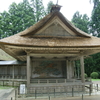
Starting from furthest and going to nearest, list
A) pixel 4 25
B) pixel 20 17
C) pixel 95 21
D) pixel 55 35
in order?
pixel 95 21, pixel 20 17, pixel 4 25, pixel 55 35

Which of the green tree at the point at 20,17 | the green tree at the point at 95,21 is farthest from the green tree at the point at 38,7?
the green tree at the point at 95,21

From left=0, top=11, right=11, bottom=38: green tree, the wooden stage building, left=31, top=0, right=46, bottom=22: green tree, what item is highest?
left=31, top=0, right=46, bottom=22: green tree

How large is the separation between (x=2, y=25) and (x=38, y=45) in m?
27.1

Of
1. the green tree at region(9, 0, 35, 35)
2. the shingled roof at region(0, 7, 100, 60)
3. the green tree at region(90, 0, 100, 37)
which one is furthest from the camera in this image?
the green tree at region(90, 0, 100, 37)

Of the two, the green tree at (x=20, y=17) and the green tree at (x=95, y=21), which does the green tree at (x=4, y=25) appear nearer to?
the green tree at (x=20, y=17)


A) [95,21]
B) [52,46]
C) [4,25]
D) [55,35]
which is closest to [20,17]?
[4,25]

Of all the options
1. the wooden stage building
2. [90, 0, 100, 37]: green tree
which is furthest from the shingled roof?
[90, 0, 100, 37]: green tree

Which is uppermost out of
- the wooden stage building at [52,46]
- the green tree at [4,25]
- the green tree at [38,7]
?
the green tree at [38,7]

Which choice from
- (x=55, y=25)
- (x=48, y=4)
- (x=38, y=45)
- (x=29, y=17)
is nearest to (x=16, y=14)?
(x=29, y=17)

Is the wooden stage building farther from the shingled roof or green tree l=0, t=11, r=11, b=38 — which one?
green tree l=0, t=11, r=11, b=38

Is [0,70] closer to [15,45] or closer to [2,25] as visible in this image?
[15,45]

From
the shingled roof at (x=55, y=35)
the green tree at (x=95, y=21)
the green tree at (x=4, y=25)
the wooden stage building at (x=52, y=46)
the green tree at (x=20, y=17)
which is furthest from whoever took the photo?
the green tree at (x=95, y=21)

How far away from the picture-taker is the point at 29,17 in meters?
35.9

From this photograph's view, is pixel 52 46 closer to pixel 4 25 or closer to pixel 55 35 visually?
pixel 55 35
